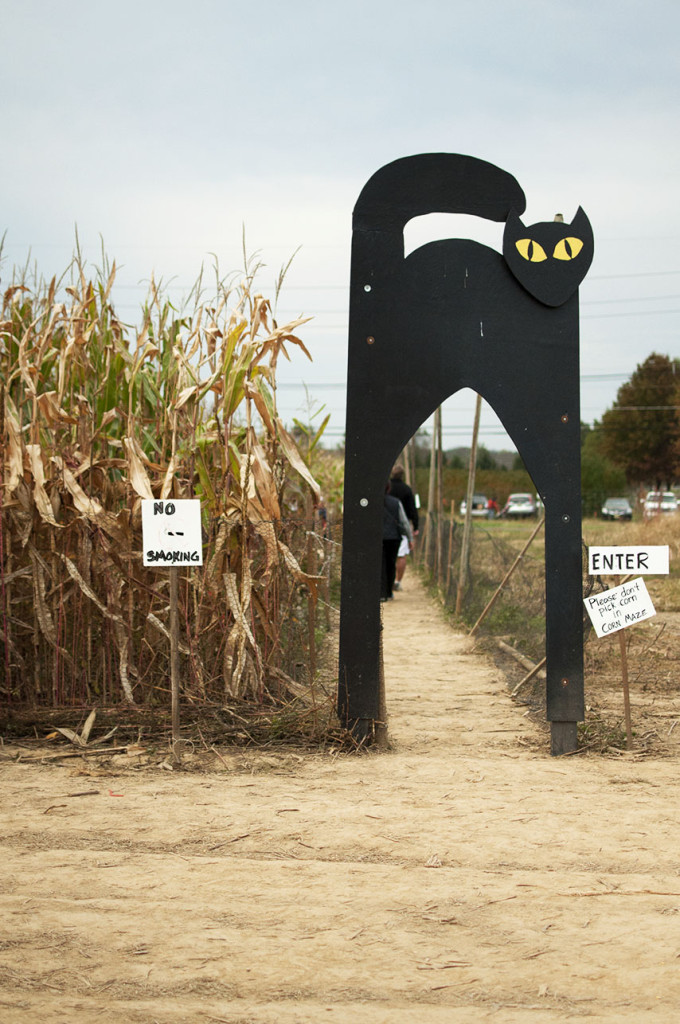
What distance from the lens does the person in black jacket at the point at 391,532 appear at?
41.1 feet

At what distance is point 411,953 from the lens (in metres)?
3.28

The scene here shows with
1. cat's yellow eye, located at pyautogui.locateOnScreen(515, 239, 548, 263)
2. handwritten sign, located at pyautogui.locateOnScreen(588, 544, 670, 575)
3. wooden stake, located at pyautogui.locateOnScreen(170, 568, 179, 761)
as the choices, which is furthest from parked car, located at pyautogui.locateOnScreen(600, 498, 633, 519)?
wooden stake, located at pyautogui.locateOnScreen(170, 568, 179, 761)

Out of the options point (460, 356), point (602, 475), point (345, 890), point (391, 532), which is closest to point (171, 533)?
point (460, 356)

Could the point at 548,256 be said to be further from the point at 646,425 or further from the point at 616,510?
the point at 646,425

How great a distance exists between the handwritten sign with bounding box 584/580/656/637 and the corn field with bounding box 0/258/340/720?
1683 millimetres

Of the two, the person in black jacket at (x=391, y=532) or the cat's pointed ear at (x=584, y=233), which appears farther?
the person in black jacket at (x=391, y=532)

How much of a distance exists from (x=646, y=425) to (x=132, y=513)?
63020mm

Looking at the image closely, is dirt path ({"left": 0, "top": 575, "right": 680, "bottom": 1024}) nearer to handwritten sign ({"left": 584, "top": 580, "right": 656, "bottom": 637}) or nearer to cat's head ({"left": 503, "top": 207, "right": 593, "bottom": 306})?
handwritten sign ({"left": 584, "top": 580, "right": 656, "bottom": 637})

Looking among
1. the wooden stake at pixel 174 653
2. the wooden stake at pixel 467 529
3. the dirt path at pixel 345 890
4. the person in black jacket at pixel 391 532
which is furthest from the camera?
the person in black jacket at pixel 391 532

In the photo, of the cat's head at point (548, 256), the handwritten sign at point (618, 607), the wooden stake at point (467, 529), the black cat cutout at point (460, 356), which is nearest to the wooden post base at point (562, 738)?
the black cat cutout at point (460, 356)

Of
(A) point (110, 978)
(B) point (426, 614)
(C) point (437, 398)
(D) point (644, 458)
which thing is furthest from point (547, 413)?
(D) point (644, 458)

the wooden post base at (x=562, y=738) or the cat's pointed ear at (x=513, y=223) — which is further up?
the cat's pointed ear at (x=513, y=223)

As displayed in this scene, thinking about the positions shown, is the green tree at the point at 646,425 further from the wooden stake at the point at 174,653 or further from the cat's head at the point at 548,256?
the wooden stake at the point at 174,653

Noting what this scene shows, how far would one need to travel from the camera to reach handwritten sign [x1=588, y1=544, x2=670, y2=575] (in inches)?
233
